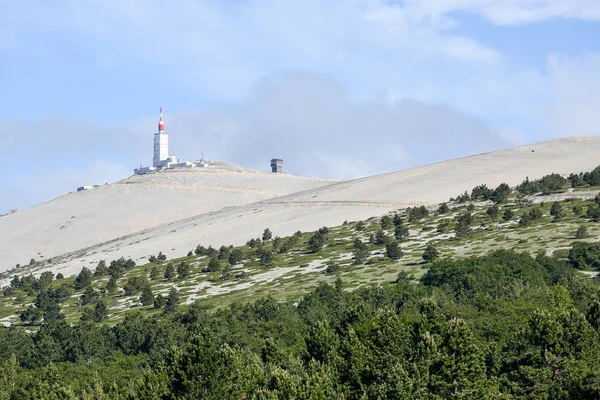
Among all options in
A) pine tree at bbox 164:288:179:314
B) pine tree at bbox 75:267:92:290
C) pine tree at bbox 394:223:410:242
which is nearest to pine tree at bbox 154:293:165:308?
pine tree at bbox 164:288:179:314

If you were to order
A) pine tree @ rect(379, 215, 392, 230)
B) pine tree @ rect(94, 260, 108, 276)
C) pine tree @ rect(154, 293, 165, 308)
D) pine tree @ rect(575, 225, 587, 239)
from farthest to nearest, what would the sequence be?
pine tree @ rect(379, 215, 392, 230) → pine tree @ rect(94, 260, 108, 276) → pine tree @ rect(154, 293, 165, 308) → pine tree @ rect(575, 225, 587, 239)

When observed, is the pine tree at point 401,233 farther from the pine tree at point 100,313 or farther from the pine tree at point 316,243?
the pine tree at point 100,313

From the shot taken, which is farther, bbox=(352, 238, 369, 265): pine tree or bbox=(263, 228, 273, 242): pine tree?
bbox=(263, 228, 273, 242): pine tree

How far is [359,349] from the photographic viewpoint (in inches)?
2820

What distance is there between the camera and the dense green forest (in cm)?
6494

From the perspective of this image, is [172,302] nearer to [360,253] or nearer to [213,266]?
[360,253]

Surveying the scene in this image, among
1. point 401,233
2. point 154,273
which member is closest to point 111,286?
point 154,273

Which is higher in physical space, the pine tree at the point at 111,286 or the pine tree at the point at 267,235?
the pine tree at the point at 267,235

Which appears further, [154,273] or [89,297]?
[154,273]

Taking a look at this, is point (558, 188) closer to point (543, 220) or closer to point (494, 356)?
point (543, 220)

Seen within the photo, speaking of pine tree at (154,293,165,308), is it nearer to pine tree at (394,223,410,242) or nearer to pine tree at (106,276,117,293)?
pine tree at (106,276,117,293)

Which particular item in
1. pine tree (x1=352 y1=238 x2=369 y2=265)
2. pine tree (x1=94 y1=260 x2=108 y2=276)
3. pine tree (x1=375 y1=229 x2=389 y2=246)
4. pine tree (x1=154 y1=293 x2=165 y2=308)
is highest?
pine tree (x1=94 y1=260 x2=108 y2=276)

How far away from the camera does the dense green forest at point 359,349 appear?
64.9 metres

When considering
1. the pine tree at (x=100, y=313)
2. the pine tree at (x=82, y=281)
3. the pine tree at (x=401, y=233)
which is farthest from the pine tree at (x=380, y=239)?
the pine tree at (x=82, y=281)
